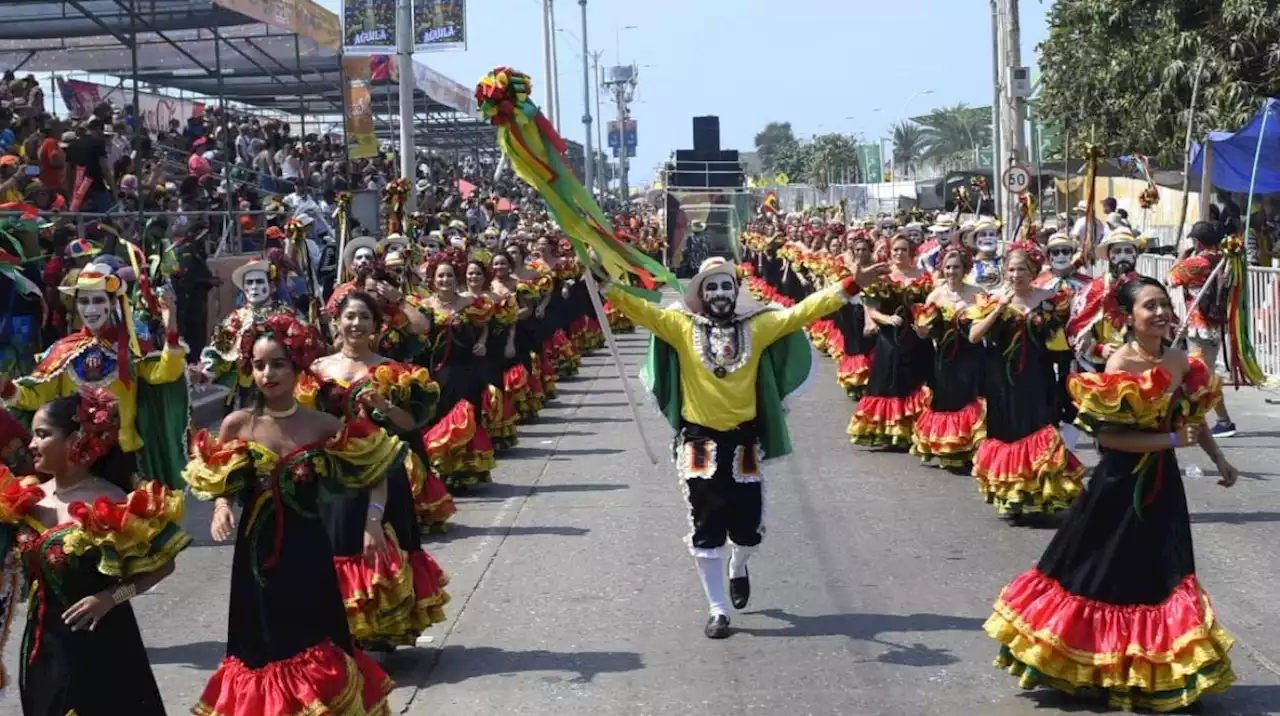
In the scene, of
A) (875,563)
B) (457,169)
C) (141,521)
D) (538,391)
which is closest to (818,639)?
(875,563)

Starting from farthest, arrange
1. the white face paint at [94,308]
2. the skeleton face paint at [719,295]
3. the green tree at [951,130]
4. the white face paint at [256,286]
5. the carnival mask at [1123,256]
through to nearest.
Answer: the green tree at [951,130] < the carnival mask at [1123,256] < the white face paint at [256,286] < the white face paint at [94,308] < the skeleton face paint at [719,295]

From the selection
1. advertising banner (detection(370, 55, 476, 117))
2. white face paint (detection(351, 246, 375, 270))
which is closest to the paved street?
white face paint (detection(351, 246, 375, 270))

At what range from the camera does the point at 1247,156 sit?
23.6 m

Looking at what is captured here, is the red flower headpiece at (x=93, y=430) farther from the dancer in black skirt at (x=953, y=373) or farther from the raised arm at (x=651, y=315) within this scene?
the dancer in black skirt at (x=953, y=373)

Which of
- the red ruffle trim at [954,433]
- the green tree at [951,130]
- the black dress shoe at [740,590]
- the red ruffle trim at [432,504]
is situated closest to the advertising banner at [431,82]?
the red ruffle trim at [954,433]

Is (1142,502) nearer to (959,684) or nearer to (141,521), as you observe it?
(959,684)

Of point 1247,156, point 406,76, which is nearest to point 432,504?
point 1247,156

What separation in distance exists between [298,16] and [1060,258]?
13.2m

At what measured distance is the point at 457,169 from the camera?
176 feet

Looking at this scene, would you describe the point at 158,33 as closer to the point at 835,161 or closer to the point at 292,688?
the point at 292,688

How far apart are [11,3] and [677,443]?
45.0ft

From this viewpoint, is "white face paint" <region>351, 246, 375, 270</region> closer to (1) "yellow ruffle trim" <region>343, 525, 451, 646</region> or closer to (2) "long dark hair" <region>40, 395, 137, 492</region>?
(1) "yellow ruffle trim" <region>343, 525, 451, 646</region>

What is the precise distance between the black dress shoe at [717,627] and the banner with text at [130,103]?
17.9 metres

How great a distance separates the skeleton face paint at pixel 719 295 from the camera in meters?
8.84
